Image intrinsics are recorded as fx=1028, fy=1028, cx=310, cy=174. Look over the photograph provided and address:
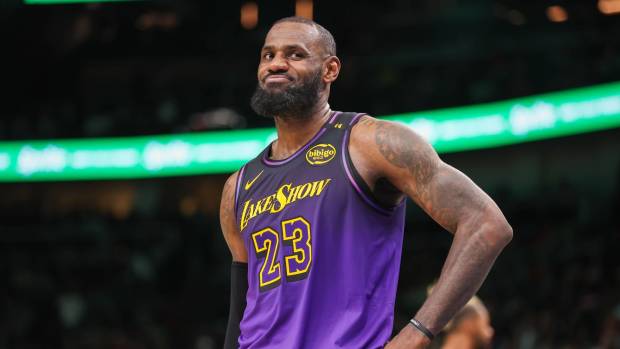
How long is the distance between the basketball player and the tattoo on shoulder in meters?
1.89

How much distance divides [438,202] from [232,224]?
97 centimetres

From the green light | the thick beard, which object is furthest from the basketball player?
the green light

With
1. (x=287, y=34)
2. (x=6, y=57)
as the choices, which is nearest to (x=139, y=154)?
(x=6, y=57)

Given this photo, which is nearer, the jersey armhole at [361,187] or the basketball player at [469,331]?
the jersey armhole at [361,187]

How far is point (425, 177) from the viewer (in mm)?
3285

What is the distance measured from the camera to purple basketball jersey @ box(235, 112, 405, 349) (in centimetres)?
334

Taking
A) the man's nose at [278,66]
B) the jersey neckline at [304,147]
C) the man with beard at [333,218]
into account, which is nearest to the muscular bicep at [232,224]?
the man with beard at [333,218]

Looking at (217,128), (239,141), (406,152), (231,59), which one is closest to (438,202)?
(406,152)

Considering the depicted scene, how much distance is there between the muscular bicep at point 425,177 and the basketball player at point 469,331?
1.87 metres

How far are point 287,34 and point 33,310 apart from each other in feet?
37.2

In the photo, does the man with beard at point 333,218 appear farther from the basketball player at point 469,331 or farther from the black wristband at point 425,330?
the basketball player at point 469,331

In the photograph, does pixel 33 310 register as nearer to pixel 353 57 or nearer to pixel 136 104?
pixel 136 104

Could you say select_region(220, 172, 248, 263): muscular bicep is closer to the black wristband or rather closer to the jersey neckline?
the jersey neckline

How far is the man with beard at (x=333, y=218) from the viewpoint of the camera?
315 cm
